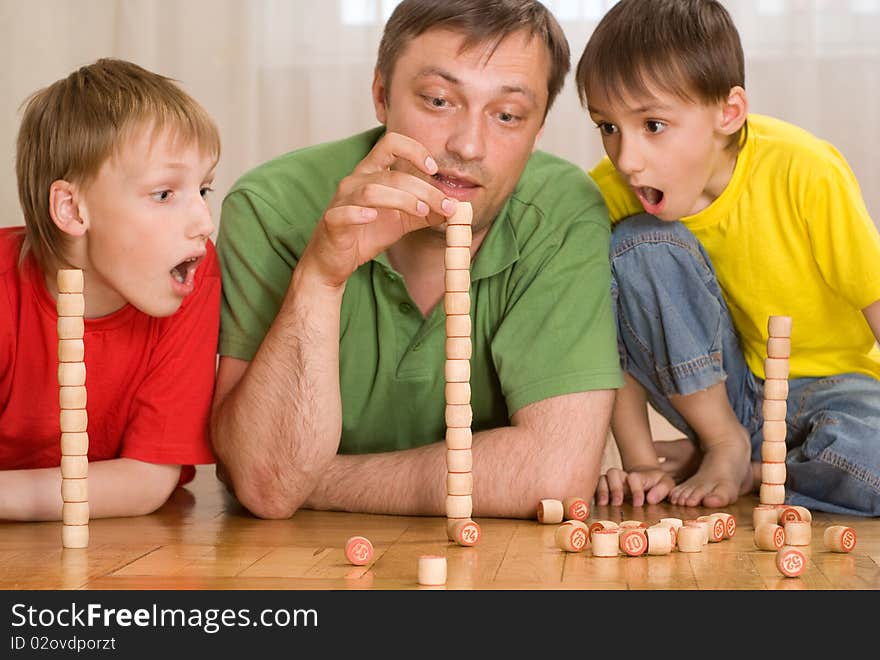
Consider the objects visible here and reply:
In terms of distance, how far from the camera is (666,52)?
1.82 meters

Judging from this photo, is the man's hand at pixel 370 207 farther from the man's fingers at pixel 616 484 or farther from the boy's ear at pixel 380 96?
the man's fingers at pixel 616 484

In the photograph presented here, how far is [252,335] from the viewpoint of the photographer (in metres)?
1.75

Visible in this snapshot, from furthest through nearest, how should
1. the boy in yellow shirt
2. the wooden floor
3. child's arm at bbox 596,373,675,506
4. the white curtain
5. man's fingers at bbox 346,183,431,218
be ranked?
the white curtain, child's arm at bbox 596,373,675,506, the boy in yellow shirt, man's fingers at bbox 346,183,431,218, the wooden floor

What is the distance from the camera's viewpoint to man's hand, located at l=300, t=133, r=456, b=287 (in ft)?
4.91

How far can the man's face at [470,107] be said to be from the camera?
66.7 inches

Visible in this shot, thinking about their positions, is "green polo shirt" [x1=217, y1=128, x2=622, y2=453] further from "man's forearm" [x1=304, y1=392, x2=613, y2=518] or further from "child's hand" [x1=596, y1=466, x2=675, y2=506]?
"child's hand" [x1=596, y1=466, x2=675, y2=506]

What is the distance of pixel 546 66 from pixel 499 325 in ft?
1.26

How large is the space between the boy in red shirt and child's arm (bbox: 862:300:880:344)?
94 cm

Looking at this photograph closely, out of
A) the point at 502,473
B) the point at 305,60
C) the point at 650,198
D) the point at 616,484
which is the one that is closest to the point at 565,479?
the point at 502,473

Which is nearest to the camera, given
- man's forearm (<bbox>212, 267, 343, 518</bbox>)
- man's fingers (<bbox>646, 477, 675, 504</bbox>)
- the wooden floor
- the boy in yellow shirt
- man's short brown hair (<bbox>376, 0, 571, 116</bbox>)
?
the wooden floor

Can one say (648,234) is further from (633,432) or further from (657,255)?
(633,432)

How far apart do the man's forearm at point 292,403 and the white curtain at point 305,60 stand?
1990mm

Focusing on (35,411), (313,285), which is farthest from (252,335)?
(35,411)

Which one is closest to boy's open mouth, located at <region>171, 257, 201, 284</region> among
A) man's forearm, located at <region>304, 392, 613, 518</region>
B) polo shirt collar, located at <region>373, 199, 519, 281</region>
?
polo shirt collar, located at <region>373, 199, 519, 281</region>
